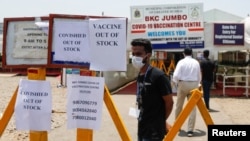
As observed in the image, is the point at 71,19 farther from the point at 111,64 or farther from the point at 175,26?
the point at 175,26

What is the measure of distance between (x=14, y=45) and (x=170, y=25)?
1241 cm

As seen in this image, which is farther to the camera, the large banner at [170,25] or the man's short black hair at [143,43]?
the large banner at [170,25]

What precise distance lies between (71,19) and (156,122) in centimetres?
137

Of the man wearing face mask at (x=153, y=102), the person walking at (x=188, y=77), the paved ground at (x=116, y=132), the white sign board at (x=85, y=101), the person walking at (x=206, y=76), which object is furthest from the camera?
the person walking at (x=206, y=76)

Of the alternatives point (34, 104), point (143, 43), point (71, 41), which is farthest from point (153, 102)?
point (34, 104)

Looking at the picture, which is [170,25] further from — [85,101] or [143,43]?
[85,101]

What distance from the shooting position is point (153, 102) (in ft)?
14.2

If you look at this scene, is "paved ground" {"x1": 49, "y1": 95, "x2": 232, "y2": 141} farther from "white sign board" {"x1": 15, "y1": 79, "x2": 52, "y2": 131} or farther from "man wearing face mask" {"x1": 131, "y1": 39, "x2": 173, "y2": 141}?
"man wearing face mask" {"x1": 131, "y1": 39, "x2": 173, "y2": 141}

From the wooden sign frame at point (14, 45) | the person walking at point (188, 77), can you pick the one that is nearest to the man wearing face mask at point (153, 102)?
the wooden sign frame at point (14, 45)

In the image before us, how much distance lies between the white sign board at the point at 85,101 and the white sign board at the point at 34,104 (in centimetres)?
28

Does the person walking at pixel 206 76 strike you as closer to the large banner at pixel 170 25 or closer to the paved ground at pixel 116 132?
the paved ground at pixel 116 132

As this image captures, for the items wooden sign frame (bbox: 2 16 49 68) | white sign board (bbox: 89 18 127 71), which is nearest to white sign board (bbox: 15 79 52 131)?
wooden sign frame (bbox: 2 16 49 68)

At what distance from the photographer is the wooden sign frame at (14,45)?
15.3 feet

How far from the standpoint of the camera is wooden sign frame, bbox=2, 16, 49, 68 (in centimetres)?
466
